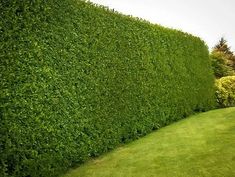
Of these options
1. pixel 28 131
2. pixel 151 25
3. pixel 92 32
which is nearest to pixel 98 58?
pixel 92 32

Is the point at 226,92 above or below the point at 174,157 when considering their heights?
above

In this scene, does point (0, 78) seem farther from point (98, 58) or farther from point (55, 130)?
point (98, 58)

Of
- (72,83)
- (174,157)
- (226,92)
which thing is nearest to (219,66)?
(226,92)

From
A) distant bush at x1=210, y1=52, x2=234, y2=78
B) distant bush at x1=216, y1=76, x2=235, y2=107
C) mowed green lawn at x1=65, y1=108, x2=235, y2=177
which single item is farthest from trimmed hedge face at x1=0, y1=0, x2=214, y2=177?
distant bush at x1=210, y1=52, x2=234, y2=78

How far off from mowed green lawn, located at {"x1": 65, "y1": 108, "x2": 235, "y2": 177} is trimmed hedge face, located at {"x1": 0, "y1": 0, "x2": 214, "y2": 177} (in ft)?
1.82

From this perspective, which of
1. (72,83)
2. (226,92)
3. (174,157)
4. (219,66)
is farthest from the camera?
(219,66)

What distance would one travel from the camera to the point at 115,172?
9539 millimetres

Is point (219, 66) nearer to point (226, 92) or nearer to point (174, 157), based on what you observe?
point (226, 92)

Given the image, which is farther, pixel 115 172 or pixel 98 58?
pixel 98 58

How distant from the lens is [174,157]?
34.0 ft

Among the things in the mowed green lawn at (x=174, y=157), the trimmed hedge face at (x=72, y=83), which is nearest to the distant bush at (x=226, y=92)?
the trimmed hedge face at (x=72, y=83)

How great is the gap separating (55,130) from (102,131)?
2.31 metres

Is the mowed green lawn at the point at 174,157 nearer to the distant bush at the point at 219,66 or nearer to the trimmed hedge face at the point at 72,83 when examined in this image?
the trimmed hedge face at the point at 72,83

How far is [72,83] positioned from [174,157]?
11.0 ft
